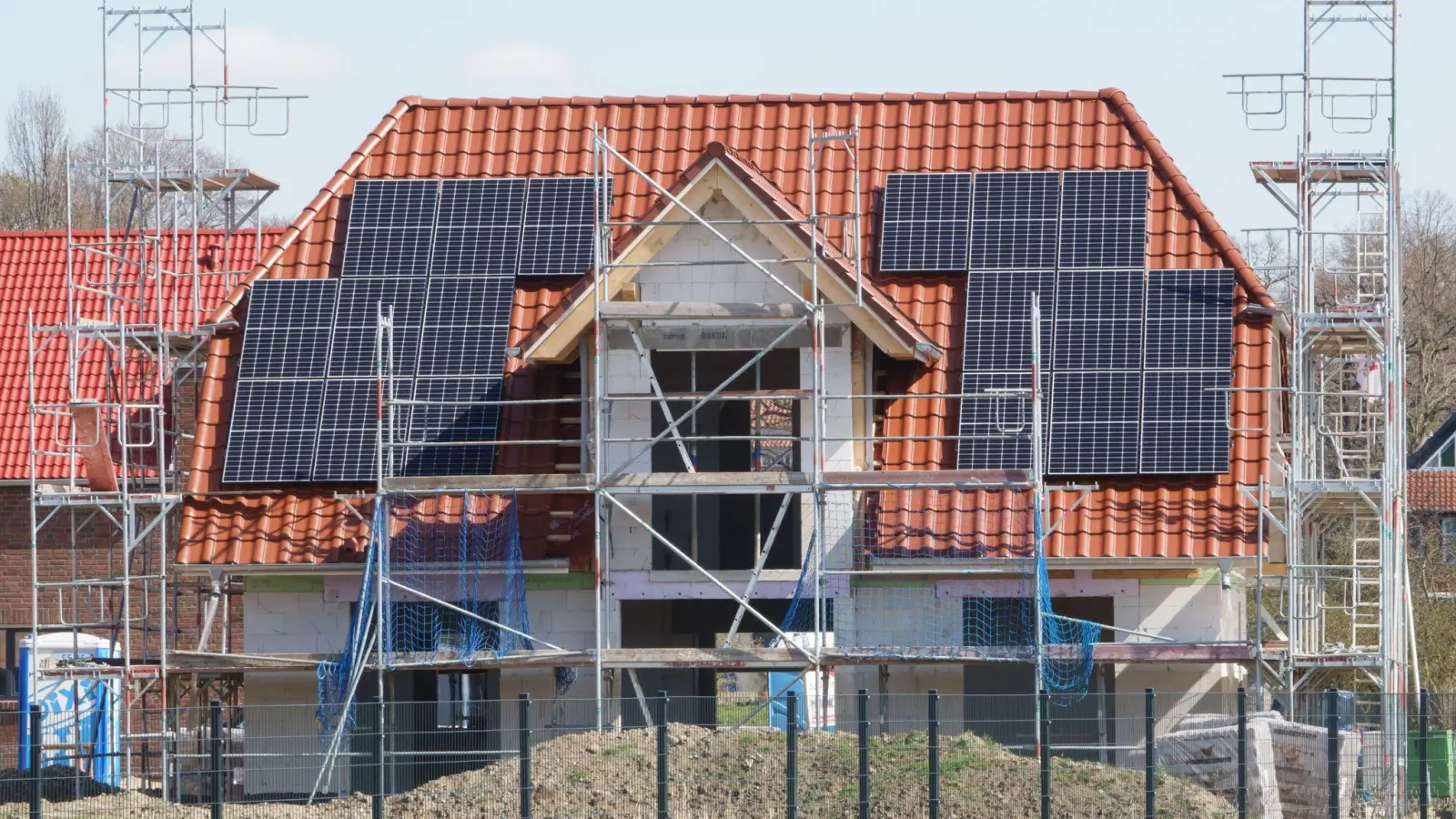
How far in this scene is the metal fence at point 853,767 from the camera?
18.4m

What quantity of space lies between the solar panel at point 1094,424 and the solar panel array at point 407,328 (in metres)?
5.51

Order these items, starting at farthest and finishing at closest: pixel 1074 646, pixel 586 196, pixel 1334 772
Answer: pixel 586 196, pixel 1074 646, pixel 1334 772

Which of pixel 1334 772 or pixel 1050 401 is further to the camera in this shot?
pixel 1050 401

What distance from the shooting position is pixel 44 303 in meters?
35.2

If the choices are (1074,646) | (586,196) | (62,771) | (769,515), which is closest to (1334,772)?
(1074,646)

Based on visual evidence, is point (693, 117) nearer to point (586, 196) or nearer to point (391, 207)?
point (586, 196)

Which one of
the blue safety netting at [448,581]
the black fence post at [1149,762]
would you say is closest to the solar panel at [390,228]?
the blue safety netting at [448,581]

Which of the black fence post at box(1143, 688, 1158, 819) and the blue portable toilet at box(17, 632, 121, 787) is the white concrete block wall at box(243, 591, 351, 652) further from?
the black fence post at box(1143, 688, 1158, 819)

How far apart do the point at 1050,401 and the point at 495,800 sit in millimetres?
7739

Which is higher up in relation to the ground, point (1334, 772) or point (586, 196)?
point (586, 196)

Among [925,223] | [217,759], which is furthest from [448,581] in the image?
[925,223]

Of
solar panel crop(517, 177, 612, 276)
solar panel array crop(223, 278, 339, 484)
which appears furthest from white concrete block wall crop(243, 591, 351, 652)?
solar panel crop(517, 177, 612, 276)

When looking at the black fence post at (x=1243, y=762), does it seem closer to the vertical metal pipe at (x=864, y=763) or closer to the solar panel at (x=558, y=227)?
the vertical metal pipe at (x=864, y=763)

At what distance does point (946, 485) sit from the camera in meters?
21.4
